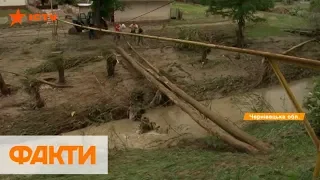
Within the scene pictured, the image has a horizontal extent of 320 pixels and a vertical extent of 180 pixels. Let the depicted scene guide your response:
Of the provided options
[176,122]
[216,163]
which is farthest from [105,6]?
[216,163]

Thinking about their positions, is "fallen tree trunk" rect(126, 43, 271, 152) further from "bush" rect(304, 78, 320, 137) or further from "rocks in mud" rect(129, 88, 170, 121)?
"bush" rect(304, 78, 320, 137)

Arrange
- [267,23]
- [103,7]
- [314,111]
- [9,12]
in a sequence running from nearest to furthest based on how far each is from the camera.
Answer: [314,111], [103,7], [267,23], [9,12]

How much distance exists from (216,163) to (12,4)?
113 feet

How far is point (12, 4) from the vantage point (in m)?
35.6

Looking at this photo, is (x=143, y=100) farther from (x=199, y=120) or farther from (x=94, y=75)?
(x=199, y=120)

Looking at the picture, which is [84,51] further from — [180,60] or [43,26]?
[43,26]

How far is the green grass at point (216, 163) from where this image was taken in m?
5.64

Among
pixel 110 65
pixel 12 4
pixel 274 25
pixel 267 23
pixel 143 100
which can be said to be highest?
pixel 12 4

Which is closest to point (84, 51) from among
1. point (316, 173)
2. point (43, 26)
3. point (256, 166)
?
point (43, 26)

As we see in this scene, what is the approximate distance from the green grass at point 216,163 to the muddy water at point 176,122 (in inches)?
50.0

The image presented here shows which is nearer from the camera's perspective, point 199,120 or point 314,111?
point 314,111

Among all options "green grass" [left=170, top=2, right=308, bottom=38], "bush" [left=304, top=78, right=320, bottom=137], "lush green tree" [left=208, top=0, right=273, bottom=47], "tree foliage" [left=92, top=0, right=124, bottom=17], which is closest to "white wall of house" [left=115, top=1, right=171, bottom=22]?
"green grass" [left=170, top=2, right=308, bottom=38]

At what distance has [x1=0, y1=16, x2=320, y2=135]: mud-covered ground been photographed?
11.0 metres

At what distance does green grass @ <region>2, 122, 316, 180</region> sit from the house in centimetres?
3178
